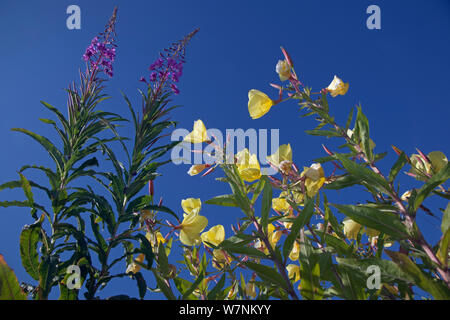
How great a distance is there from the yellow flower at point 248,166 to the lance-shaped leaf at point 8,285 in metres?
0.67

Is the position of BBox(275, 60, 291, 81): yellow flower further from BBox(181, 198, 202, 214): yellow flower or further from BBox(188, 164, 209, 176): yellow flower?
BBox(181, 198, 202, 214): yellow flower

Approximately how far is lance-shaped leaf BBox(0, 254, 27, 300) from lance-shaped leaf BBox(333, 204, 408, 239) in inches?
28.2

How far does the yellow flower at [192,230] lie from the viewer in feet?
3.73

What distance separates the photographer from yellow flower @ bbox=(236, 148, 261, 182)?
995 millimetres

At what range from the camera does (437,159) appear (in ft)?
3.33

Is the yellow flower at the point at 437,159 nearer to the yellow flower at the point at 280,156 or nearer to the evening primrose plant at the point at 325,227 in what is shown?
the evening primrose plant at the point at 325,227

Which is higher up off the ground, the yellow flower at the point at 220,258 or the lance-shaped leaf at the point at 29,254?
the lance-shaped leaf at the point at 29,254

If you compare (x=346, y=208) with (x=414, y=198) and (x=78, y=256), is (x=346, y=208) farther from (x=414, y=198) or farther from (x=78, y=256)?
(x=78, y=256)

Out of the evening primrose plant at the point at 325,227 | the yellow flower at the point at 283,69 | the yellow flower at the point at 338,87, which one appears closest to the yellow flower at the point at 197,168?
the evening primrose plant at the point at 325,227

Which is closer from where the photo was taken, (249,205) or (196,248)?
(249,205)

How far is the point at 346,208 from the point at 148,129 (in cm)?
134

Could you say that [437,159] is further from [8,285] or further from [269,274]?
[8,285]

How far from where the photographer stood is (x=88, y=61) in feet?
7.08
